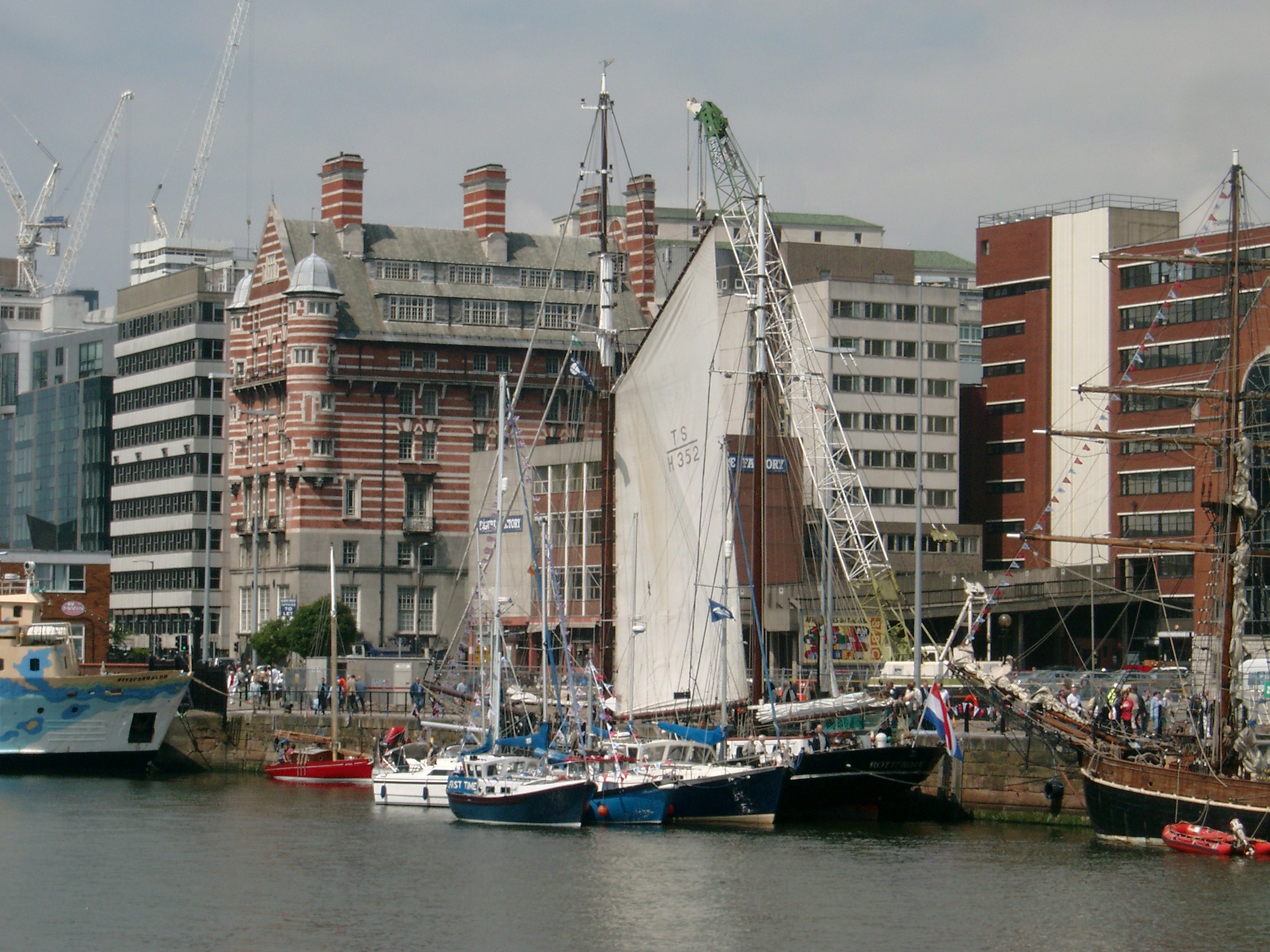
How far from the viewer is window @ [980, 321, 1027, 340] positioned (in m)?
144

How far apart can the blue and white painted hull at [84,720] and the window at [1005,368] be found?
222 ft

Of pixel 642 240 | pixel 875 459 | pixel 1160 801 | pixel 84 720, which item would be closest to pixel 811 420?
A: pixel 875 459

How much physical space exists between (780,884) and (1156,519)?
8162cm

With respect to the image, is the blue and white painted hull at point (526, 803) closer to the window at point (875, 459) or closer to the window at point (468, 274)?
the window at point (875, 459)

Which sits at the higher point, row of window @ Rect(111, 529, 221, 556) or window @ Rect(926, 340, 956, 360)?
window @ Rect(926, 340, 956, 360)

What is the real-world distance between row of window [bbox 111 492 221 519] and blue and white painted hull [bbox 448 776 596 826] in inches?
3566

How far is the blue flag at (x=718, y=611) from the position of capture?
71875 mm

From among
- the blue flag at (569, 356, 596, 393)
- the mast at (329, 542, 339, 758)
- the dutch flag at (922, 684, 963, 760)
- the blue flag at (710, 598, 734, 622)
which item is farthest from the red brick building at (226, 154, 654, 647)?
the dutch flag at (922, 684, 963, 760)

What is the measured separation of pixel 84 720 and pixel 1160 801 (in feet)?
176

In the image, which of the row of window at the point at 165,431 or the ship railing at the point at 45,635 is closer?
the ship railing at the point at 45,635

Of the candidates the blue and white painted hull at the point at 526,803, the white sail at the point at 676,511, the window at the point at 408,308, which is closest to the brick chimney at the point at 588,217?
the window at the point at 408,308

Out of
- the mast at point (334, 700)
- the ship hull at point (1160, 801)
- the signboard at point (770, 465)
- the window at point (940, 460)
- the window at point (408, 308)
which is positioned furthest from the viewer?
the window at point (408, 308)

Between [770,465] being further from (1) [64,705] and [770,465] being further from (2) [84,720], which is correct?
(1) [64,705]

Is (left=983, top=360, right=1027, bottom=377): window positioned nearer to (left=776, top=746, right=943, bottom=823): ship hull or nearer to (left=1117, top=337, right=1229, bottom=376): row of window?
(left=1117, top=337, right=1229, bottom=376): row of window
